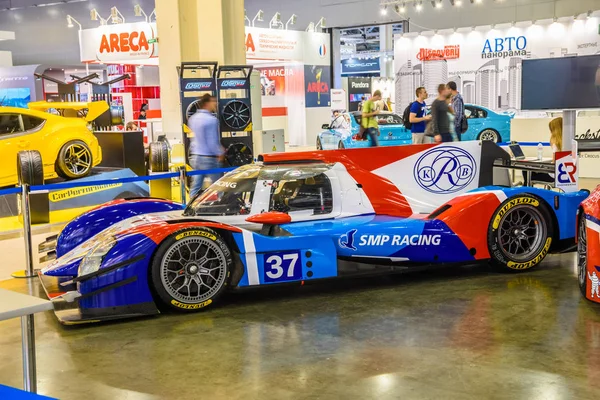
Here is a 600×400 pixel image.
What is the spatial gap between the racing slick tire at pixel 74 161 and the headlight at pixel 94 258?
6378mm

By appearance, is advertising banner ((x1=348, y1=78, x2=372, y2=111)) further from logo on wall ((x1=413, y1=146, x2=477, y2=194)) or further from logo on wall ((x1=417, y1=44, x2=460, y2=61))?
logo on wall ((x1=413, y1=146, x2=477, y2=194))

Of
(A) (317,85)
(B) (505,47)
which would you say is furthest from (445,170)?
(A) (317,85)

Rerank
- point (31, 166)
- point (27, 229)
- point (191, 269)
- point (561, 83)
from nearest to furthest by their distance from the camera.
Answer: point (191, 269)
point (27, 229)
point (561, 83)
point (31, 166)

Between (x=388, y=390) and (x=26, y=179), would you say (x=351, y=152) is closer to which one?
(x=388, y=390)

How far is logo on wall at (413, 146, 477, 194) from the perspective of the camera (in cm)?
696

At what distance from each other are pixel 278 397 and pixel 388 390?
622 millimetres

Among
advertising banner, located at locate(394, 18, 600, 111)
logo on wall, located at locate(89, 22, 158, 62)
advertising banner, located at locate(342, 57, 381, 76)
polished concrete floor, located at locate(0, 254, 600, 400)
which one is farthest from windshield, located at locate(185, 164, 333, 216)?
advertising banner, located at locate(342, 57, 381, 76)

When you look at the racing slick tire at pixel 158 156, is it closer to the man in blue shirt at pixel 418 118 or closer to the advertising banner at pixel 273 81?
the man in blue shirt at pixel 418 118

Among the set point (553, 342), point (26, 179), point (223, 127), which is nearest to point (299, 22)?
point (223, 127)

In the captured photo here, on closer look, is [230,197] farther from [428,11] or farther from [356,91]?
[428,11]

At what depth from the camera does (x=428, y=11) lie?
24.9 m

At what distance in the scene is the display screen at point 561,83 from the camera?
7.86m

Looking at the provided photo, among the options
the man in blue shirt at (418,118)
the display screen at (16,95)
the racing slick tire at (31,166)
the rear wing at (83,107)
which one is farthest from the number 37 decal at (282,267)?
the display screen at (16,95)

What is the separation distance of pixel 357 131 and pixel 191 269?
12.3m
